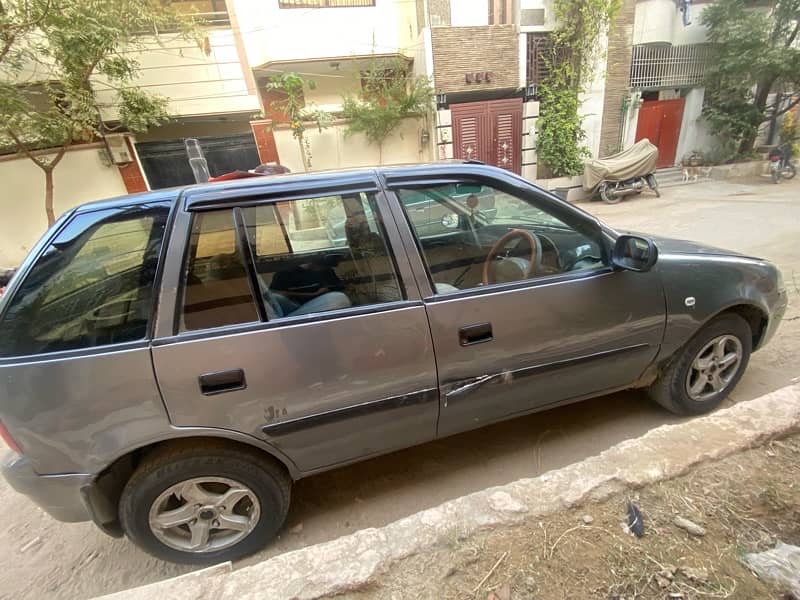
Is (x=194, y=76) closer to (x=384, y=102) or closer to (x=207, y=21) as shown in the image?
(x=207, y=21)

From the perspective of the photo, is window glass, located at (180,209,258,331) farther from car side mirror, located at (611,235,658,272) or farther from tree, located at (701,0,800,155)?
tree, located at (701,0,800,155)

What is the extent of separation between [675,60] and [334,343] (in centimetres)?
1555

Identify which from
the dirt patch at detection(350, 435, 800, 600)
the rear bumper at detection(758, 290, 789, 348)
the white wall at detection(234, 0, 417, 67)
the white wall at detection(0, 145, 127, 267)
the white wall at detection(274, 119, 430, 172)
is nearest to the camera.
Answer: the dirt patch at detection(350, 435, 800, 600)

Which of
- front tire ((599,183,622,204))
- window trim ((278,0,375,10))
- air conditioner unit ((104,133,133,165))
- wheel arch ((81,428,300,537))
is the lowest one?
front tire ((599,183,622,204))

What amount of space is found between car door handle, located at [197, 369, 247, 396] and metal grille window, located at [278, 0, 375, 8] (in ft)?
33.7

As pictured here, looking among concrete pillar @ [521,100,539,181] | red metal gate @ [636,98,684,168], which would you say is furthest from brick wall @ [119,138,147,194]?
red metal gate @ [636,98,684,168]

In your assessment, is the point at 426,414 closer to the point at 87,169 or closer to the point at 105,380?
the point at 105,380

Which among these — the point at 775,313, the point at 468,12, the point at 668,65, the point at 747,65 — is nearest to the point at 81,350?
the point at 775,313

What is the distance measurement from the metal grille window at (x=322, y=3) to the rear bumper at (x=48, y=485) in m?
10.4

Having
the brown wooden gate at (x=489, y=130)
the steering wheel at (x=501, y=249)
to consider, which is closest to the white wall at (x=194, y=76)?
the brown wooden gate at (x=489, y=130)

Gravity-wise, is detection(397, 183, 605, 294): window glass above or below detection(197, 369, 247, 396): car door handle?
above

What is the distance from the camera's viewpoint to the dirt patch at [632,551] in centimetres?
111

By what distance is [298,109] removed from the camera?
28.3 feet

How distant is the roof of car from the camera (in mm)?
1554
